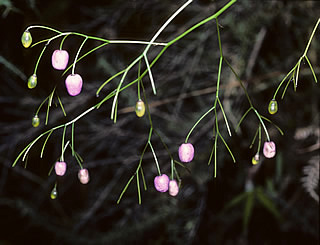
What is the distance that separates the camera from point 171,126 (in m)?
1.60

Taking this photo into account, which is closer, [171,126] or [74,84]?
[74,84]

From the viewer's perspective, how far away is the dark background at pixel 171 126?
1.45m

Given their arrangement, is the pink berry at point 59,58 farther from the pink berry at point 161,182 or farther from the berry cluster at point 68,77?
the pink berry at point 161,182

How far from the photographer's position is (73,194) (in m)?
1.91

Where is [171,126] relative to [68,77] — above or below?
above

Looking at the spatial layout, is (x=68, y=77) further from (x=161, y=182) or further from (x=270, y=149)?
(x=270, y=149)

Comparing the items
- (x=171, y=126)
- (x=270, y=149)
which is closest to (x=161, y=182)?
(x=270, y=149)

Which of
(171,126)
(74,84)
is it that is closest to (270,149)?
(74,84)

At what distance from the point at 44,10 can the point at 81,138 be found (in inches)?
21.8

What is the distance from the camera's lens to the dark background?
4.75 ft

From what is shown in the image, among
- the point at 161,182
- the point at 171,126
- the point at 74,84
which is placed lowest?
the point at 161,182

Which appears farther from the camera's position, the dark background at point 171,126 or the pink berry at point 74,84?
the dark background at point 171,126

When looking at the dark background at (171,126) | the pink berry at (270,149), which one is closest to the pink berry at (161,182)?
the pink berry at (270,149)

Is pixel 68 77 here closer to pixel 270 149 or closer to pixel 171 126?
pixel 270 149
